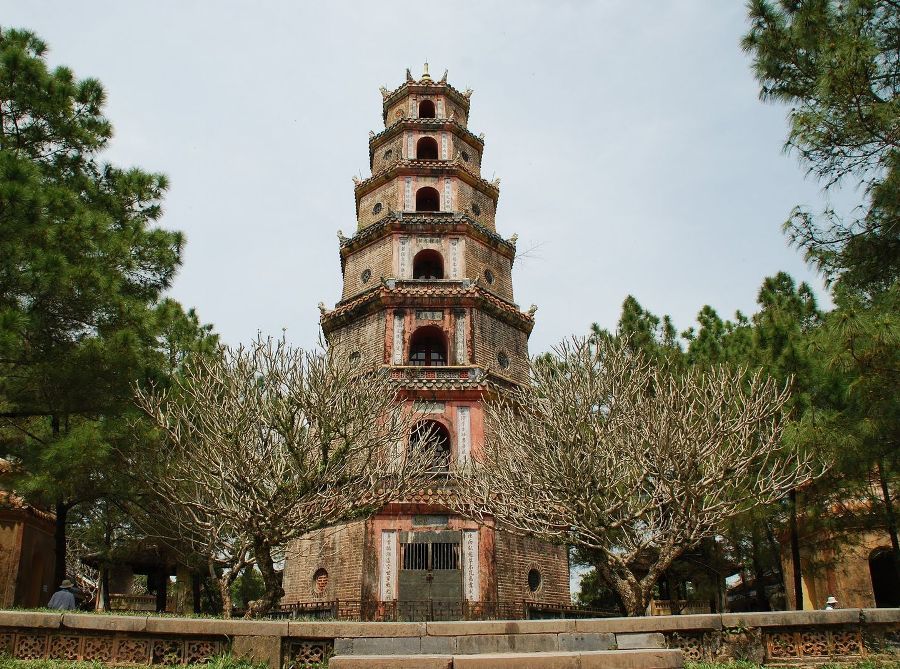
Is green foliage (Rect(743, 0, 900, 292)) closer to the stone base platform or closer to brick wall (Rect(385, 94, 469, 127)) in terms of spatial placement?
the stone base platform

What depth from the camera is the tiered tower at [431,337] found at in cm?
1811

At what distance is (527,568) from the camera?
1903cm

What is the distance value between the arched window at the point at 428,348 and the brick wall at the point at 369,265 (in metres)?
2.24

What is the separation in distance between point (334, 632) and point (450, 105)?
22276 millimetres

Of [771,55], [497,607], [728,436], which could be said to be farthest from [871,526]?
[771,55]

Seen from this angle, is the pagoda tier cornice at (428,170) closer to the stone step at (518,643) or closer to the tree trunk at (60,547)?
the tree trunk at (60,547)

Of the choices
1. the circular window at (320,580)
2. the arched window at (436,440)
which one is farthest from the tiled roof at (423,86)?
the circular window at (320,580)

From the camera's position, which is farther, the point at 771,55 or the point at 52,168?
the point at 52,168

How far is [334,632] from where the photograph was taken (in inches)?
313

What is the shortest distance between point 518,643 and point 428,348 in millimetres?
15179

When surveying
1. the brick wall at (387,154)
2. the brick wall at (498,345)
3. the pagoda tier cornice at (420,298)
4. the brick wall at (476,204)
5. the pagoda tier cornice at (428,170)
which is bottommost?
the brick wall at (498,345)

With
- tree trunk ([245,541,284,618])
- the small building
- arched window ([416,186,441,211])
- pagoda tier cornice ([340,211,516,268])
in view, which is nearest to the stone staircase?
tree trunk ([245,541,284,618])

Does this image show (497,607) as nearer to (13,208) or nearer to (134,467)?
(134,467)

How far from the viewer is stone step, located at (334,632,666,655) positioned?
809cm
